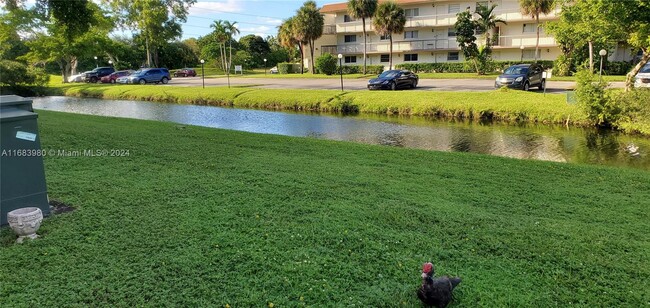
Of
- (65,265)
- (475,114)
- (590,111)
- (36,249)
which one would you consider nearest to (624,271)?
(65,265)

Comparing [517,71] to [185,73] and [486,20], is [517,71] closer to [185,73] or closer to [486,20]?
[486,20]

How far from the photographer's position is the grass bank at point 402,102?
1875 centimetres

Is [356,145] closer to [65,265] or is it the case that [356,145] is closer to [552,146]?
[552,146]

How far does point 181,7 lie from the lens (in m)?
58.6

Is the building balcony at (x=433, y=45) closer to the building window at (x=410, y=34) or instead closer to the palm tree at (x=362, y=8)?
the building window at (x=410, y=34)

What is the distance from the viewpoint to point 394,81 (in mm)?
28578

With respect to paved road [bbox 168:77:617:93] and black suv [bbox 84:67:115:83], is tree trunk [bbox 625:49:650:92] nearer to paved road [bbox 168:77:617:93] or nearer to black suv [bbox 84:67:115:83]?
paved road [bbox 168:77:617:93]

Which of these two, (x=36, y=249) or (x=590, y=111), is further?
(x=590, y=111)

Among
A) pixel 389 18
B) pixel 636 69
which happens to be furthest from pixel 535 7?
pixel 636 69

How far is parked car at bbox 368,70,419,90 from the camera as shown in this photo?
28469 mm

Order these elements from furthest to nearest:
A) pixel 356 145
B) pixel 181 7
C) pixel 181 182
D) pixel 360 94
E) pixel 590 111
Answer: pixel 181 7 → pixel 360 94 → pixel 590 111 → pixel 356 145 → pixel 181 182

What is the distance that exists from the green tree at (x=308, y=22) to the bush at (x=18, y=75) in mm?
24495

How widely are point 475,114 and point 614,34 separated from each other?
5.82 metres

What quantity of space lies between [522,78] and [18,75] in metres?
34.1
